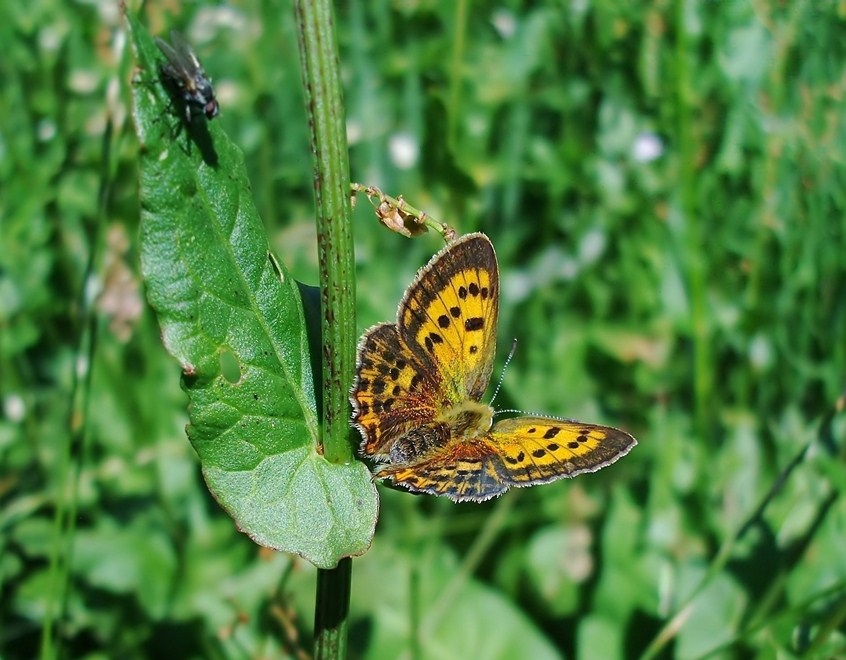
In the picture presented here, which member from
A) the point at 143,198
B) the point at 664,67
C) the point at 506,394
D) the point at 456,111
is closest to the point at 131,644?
the point at 506,394

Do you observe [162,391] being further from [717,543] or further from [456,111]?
[717,543]

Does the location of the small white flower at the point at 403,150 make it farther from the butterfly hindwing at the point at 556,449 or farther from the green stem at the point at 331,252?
the green stem at the point at 331,252

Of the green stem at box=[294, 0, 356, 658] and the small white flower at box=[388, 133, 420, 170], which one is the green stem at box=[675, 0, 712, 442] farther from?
the green stem at box=[294, 0, 356, 658]

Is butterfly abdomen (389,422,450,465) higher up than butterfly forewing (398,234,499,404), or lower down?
lower down

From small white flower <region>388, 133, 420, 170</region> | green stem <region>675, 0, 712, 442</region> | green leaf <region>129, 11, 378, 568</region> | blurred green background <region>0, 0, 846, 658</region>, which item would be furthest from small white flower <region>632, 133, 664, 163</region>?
green leaf <region>129, 11, 378, 568</region>

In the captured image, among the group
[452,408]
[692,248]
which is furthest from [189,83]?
[692,248]
